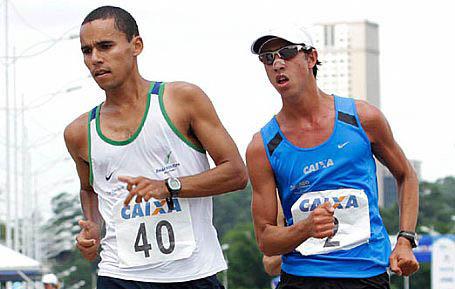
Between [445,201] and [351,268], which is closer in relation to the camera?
[351,268]

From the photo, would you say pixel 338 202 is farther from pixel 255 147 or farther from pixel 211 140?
pixel 211 140

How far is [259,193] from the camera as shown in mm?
7781

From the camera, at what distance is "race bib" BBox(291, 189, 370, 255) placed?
Result: 7598mm

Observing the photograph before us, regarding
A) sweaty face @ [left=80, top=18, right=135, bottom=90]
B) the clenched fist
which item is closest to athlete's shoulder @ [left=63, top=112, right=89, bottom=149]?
sweaty face @ [left=80, top=18, right=135, bottom=90]

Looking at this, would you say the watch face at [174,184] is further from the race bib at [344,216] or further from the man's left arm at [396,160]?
the man's left arm at [396,160]

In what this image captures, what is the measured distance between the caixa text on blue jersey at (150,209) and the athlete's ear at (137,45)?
816 mm

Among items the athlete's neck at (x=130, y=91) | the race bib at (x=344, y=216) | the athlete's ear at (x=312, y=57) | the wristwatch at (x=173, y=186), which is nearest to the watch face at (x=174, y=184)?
the wristwatch at (x=173, y=186)

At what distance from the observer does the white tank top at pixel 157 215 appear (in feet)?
25.0

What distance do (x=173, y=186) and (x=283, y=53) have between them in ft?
3.12

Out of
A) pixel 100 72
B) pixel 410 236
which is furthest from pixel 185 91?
pixel 410 236

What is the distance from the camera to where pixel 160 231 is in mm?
7617

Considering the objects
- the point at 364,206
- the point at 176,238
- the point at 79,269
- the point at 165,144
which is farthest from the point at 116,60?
the point at 79,269

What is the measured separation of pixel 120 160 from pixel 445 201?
131 meters

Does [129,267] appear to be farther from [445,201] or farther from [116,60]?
[445,201]
